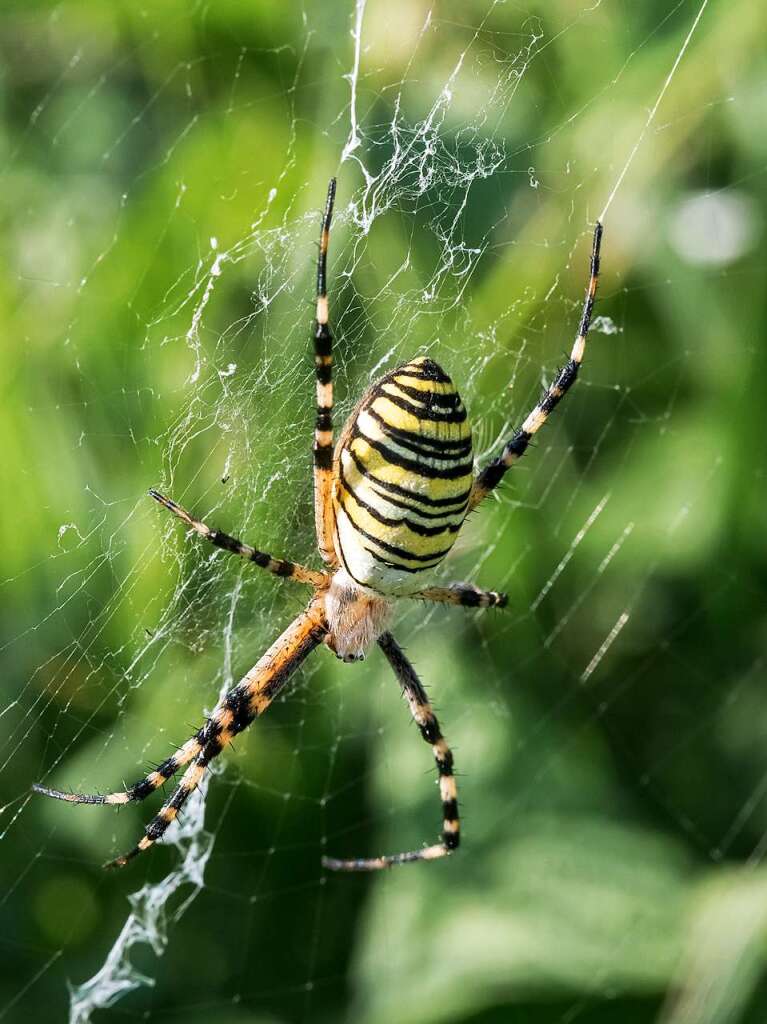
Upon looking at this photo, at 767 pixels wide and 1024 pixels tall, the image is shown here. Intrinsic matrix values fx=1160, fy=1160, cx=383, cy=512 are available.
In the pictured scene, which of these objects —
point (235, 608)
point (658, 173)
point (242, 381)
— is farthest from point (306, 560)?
point (658, 173)

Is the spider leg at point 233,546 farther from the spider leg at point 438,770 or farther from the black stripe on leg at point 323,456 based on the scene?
the spider leg at point 438,770

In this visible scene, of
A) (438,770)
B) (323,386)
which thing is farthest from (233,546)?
(438,770)

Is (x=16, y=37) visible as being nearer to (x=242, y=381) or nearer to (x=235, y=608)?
(x=242, y=381)

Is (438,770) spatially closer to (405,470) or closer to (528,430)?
(528,430)

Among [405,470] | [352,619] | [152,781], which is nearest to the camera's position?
[405,470]

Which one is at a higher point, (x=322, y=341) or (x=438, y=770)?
(x=322, y=341)

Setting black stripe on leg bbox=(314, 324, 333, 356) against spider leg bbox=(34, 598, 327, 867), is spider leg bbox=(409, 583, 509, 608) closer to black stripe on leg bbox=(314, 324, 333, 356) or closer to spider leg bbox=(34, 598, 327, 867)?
spider leg bbox=(34, 598, 327, 867)

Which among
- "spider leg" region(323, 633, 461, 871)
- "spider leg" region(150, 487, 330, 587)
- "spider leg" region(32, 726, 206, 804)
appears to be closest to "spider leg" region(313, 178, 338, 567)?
"spider leg" region(150, 487, 330, 587)
